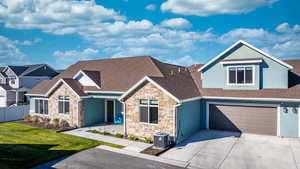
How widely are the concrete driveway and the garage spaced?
0.73 m

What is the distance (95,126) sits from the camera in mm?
18656

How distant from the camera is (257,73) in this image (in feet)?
51.6

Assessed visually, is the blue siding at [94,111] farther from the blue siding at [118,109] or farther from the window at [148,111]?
the window at [148,111]

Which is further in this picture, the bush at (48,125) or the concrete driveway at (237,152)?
the bush at (48,125)

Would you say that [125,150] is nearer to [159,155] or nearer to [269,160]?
[159,155]

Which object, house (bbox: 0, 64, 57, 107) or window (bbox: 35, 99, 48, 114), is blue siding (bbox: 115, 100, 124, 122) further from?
house (bbox: 0, 64, 57, 107)

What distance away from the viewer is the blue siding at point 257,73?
50.4 ft

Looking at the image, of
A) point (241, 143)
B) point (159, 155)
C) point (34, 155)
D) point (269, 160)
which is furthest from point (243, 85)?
point (34, 155)

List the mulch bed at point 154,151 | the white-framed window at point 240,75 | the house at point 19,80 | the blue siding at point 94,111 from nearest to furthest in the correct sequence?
the mulch bed at point 154,151
the white-framed window at point 240,75
the blue siding at point 94,111
the house at point 19,80

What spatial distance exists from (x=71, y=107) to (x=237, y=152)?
1384 centimetres

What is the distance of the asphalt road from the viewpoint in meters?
9.83

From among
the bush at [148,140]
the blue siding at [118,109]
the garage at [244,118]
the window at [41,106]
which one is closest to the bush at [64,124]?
the window at [41,106]

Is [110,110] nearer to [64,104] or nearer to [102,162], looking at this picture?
[64,104]

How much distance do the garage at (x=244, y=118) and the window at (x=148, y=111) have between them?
5342 mm
